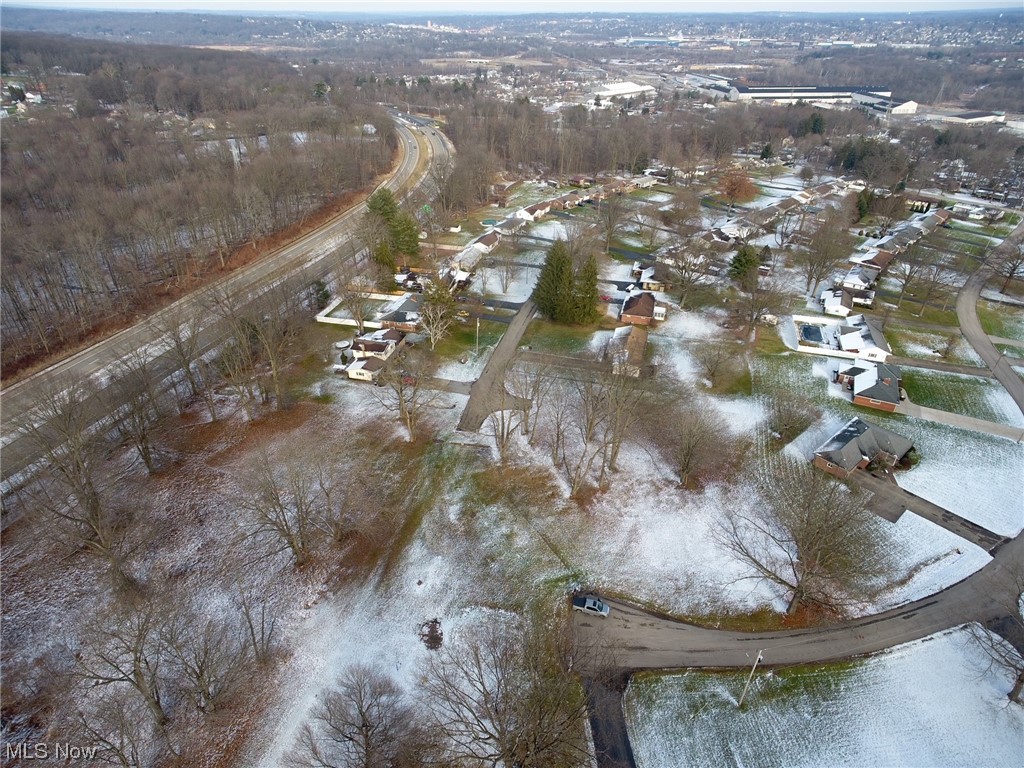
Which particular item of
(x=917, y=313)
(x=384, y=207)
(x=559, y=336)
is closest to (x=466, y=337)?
(x=559, y=336)

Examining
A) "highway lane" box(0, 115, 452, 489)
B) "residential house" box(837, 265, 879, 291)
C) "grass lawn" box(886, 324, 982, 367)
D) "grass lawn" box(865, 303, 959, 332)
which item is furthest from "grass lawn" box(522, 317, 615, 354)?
"grass lawn" box(865, 303, 959, 332)

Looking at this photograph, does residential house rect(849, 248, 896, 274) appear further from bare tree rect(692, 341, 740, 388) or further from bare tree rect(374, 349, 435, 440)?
bare tree rect(374, 349, 435, 440)

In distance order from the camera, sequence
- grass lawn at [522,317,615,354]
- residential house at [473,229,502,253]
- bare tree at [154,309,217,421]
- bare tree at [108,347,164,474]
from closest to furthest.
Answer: bare tree at [108,347,164,474] < bare tree at [154,309,217,421] < grass lawn at [522,317,615,354] < residential house at [473,229,502,253]

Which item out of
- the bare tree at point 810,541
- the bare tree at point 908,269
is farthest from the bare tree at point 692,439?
the bare tree at point 908,269

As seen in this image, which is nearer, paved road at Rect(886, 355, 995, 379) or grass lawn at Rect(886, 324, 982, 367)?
paved road at Rect(886, 355, 995, 379)

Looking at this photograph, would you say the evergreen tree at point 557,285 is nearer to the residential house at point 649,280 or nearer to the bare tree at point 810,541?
the residential house at point 649,280

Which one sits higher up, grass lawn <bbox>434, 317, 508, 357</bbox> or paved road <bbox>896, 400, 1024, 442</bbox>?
paved road <bbox>896, 400, 1024, 442</bbox>

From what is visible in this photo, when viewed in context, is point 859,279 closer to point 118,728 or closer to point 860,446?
point 860,446
